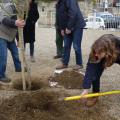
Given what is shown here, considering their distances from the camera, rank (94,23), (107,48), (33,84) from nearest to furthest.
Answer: (107,48) < (33,84) < (94,23)

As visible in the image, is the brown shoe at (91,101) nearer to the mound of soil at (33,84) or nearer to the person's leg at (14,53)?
the mound of soil at (33,84)

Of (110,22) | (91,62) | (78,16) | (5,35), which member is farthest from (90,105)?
(110,22)

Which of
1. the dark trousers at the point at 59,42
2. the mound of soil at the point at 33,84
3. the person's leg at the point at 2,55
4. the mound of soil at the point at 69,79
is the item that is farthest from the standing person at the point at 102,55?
the dark trousers at the point at 59,42

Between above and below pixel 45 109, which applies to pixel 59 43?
above

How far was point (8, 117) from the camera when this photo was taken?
5496 millimetres

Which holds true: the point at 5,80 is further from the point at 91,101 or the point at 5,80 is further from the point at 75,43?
the point at 91,101

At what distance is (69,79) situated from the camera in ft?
24.1

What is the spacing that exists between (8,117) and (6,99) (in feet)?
2.53

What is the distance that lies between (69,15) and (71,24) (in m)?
0.18

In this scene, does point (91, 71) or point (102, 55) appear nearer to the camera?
point (102, 55)

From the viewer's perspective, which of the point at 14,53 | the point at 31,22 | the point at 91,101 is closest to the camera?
the point at 91,101

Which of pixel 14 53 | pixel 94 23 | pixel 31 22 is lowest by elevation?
pixel 94 23

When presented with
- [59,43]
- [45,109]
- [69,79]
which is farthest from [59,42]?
[45,109]

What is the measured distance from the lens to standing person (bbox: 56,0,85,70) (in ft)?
26.7
